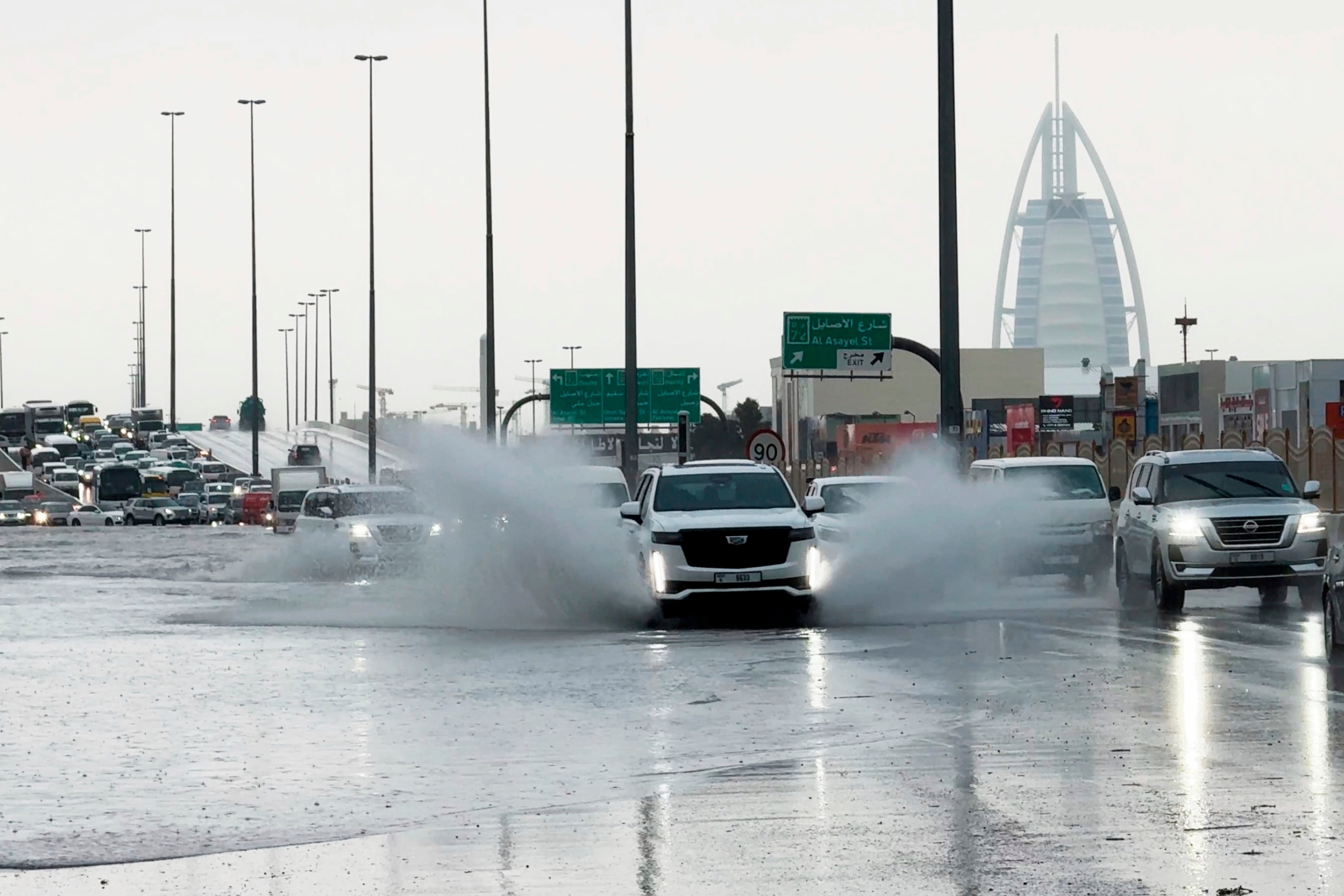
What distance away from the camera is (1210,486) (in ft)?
86.1

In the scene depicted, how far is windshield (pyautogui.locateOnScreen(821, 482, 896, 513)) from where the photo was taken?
31.4 m

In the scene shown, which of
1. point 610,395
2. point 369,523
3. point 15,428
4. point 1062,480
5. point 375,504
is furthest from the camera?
point 15,428

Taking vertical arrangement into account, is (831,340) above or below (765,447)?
above

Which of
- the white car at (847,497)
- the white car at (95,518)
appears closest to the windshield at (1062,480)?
the white car at (847,497)

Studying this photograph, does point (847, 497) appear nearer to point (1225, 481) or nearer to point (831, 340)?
point (1225, 481)

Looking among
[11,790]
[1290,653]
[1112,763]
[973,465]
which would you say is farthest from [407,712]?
[973,465]

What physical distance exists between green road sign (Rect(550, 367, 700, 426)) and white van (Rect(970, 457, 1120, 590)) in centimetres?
4510

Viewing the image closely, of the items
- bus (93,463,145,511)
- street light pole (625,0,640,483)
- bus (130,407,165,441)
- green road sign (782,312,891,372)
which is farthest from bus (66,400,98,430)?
street light pole (625,0,640,483)

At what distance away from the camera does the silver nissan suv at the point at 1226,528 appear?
980 inches

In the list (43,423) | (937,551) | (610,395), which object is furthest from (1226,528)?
(43,423)

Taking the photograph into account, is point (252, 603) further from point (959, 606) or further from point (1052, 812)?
point (1052, 812)

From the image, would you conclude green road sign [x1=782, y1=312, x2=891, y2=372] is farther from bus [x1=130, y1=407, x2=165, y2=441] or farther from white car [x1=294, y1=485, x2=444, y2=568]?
bus [x1=130, y1=407, x2=165, y2=441]

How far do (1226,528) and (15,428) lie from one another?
14633cm

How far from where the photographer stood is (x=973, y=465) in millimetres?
34625
